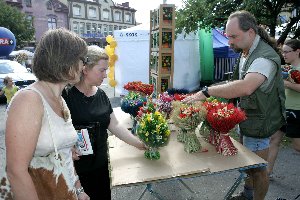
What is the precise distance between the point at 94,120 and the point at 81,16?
46.5 meters

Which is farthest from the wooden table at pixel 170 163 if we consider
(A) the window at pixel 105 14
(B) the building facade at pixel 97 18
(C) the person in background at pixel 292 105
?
(A) the window at pixel 105 14

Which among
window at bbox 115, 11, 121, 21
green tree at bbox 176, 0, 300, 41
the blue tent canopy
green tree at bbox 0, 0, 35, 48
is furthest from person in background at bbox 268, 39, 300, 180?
window at bbox 115, 11, 121, 21

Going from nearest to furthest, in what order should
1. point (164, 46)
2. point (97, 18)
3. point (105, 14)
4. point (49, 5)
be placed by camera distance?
point (164, 46) → point (49, 5) → point (97, 18) → point (105, 14)

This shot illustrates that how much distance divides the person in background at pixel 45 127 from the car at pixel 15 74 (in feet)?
32.7

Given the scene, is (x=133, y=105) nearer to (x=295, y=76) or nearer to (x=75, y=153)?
(x=75, y=153)

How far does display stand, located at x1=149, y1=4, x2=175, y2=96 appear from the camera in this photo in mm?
4660

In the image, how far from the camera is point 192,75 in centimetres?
1061

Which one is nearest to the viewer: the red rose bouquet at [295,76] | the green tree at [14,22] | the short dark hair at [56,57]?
the short dark hair at [56,57]

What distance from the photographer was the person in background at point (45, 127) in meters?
1.22

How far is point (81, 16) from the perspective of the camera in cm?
4522

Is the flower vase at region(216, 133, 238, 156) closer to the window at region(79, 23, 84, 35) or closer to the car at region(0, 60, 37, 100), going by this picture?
→ the car at region(0, 60, 37, 100)

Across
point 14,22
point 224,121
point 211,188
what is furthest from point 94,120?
point 14,22

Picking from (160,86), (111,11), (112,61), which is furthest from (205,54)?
(111,11)

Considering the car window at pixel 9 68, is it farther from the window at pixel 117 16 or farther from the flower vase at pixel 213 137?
the window at pixel 117 16
